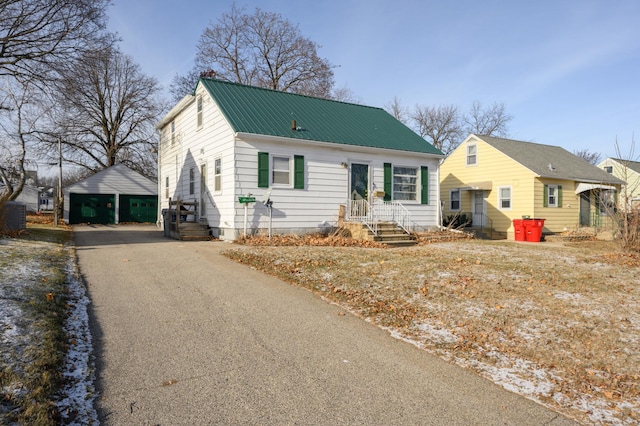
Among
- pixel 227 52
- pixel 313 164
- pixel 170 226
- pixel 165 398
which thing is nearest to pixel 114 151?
pixel 227 52

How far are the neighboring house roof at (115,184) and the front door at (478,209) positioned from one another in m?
20.0

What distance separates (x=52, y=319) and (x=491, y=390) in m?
4.71

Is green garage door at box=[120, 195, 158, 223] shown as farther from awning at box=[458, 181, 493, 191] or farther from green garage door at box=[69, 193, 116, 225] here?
awning at box=[458, 181, 493, 191]

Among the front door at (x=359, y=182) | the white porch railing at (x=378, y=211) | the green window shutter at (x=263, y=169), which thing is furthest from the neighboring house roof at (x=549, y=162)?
the green window shutter at (x=263, y=169)

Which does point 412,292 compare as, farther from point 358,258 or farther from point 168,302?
point 168,302

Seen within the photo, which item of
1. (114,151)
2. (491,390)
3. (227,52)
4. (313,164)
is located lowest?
(491,390)

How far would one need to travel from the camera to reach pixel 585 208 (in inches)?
901

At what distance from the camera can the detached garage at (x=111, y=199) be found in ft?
87.0

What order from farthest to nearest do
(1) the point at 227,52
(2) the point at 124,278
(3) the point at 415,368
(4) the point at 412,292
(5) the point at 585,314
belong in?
(1) the point at 227,52 < (2) the point at 124,278 < (4) the point at 412,292 < (5) the point at 585,314 < (3) the point at 415,368

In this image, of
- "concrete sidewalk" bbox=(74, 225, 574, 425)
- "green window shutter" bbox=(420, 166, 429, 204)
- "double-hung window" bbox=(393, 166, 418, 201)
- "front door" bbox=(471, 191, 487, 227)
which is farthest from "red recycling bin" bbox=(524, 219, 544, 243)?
"concrete sidewalk" bbox=(74, 225, 574, 425)

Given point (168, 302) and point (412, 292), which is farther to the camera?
point (412, 292)

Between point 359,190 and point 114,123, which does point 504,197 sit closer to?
point 359,190

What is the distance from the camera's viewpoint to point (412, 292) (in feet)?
22.2

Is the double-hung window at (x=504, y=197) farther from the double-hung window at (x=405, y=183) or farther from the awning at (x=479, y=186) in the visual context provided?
the double-hung window at (x=405, y=183)
